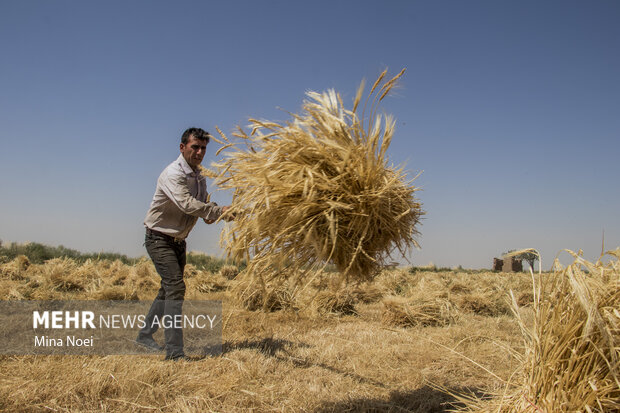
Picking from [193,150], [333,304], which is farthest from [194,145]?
[333,304]

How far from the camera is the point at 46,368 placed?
12.3 ft

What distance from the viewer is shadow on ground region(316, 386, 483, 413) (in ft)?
11.2

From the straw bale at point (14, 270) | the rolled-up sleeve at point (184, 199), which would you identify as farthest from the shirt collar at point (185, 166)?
the straw bale at point (14, 270)

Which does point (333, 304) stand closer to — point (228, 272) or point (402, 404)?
point (402, 404)

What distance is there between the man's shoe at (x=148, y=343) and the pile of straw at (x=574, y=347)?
11.2 feet

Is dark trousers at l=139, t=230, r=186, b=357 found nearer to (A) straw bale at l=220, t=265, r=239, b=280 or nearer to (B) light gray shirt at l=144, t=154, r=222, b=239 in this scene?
(B) light gray shirt at l=144, t=154, r=222, b=239

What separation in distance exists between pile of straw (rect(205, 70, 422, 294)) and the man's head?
64.3 inches

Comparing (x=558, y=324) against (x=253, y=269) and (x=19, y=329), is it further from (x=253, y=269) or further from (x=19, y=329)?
(x=19, y=329)

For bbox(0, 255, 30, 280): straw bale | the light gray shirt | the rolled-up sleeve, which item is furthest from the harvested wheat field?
the light gray shirt

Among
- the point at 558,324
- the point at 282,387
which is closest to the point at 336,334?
the point at 282,387

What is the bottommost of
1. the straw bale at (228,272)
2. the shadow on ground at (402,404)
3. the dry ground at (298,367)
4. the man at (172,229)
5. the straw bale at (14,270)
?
the shadow on ground at (402,404)

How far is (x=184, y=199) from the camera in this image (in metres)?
4.08

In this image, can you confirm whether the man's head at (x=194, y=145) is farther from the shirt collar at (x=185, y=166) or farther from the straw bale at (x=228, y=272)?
the straw bale at (x=228, y=272)

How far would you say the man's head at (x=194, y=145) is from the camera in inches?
179
